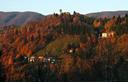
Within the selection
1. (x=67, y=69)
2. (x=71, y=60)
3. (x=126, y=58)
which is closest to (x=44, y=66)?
(x=67, y=69)

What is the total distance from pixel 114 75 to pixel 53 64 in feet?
114

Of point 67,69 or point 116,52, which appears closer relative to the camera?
point 67,69

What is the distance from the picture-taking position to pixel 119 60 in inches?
7249

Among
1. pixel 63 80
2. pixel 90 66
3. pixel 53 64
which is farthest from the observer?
pixel 53 64

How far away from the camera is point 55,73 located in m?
171

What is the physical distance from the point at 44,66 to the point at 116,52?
36807mm

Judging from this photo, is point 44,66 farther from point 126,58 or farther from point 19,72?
point 126,58

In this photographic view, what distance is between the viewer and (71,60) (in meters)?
198

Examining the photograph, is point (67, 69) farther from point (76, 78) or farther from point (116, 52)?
point (116, 52)

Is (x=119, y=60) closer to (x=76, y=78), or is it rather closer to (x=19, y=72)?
(x=76, y=78)

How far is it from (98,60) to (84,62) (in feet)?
20.8

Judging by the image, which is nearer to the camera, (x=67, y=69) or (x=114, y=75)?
(x=114, y=75)

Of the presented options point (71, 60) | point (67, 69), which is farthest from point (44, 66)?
point (71, 60)

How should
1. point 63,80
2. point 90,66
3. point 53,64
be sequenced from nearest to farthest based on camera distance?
point 63,80
point 90,66
point 53,64
